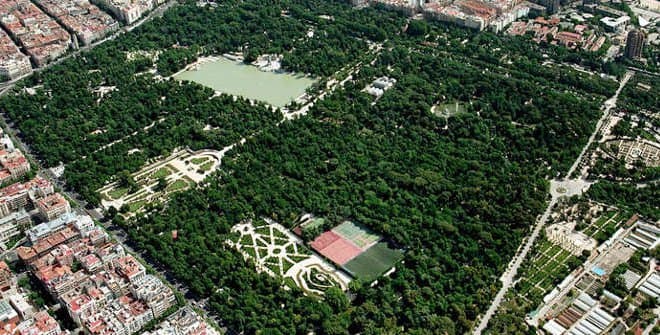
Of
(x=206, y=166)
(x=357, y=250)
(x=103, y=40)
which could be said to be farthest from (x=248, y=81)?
(x=357, y=250)

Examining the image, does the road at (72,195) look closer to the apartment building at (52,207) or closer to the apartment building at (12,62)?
the apartment building at (12,62)

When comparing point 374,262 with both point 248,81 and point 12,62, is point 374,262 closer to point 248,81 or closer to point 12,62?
point 248,81

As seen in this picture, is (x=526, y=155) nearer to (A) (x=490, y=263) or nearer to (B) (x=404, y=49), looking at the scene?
(A) (x=490, y=263)

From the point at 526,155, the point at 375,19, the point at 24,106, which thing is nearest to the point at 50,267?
the point at 24,106

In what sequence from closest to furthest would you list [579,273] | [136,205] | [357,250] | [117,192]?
[579,273] → [357,250] → [136,205] → [117,192]

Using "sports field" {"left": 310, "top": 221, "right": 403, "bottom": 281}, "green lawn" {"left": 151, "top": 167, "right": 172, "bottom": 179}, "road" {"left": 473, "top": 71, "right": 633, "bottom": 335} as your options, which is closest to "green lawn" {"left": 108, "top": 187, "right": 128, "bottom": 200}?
"green lawn" {"left": 151, "top": 167, "right": 172, "bottom": 179}
